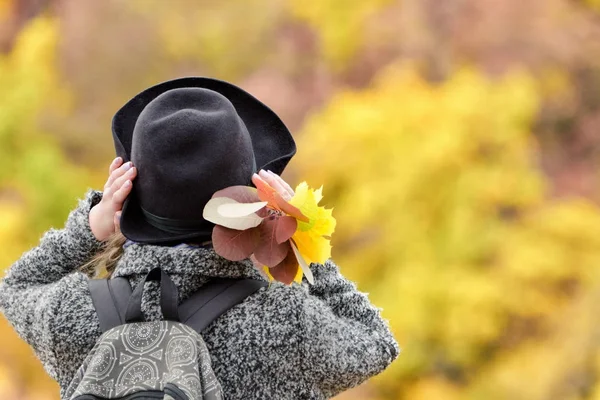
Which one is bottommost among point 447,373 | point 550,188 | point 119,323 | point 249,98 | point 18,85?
point 447,373

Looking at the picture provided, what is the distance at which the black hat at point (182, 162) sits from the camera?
0.85 m

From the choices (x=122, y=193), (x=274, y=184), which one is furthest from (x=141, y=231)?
(x=274, y=184)

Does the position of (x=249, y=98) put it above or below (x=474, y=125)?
below

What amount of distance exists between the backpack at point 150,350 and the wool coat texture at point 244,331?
1cm

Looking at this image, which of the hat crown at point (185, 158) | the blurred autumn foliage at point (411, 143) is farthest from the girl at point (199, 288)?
the blurred autumn foliage at point (411, 143)

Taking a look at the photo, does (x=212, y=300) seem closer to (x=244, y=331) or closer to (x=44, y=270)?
(x=244, y=331)

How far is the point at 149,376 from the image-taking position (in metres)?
0.79

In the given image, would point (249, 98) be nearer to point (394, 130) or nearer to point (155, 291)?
point (155, 291)

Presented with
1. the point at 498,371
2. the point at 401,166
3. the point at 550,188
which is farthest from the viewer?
the point at 550,188

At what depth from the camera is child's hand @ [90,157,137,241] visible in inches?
34.5

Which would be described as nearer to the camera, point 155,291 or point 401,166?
point 155,291

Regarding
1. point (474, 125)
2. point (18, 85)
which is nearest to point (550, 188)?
point (474, 125)

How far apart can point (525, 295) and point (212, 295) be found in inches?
137

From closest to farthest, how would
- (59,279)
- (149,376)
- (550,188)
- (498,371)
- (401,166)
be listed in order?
(149,376)
(59,279)
(401,166)
(498,371)
(550,188)
